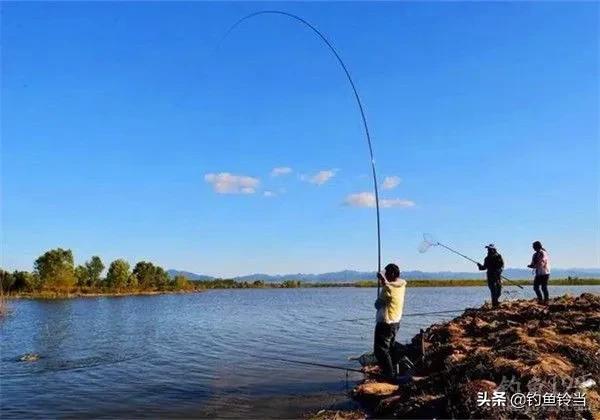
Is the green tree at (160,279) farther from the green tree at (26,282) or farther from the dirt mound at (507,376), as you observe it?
the dirt mound at (507,376)

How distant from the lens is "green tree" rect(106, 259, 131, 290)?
95975mm

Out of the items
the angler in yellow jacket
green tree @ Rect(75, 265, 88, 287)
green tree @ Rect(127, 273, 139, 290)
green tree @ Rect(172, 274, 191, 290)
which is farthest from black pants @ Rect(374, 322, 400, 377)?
green tree @ Rect(172, 274, 191, 290)

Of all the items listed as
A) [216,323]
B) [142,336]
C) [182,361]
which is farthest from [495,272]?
[216,323]

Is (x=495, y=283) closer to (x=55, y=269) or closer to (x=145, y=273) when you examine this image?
(x=55, y=269)

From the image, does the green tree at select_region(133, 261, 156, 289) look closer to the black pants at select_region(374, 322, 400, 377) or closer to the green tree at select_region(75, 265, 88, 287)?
the green tree at select_region(75, 265, 88, 287)

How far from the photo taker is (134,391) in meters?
13.2

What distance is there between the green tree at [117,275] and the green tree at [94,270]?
1858 mm

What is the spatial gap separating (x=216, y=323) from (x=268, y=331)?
271 inches

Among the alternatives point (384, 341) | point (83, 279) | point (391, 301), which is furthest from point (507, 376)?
point (83, 279)

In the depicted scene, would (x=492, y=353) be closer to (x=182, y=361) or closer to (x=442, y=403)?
(x=442, y=403)

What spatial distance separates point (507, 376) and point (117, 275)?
95801mm

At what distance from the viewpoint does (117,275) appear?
96.7 meters

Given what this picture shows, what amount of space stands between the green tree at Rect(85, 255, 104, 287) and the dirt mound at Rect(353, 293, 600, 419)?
90.8 m

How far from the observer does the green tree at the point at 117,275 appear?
9597 centimetres
